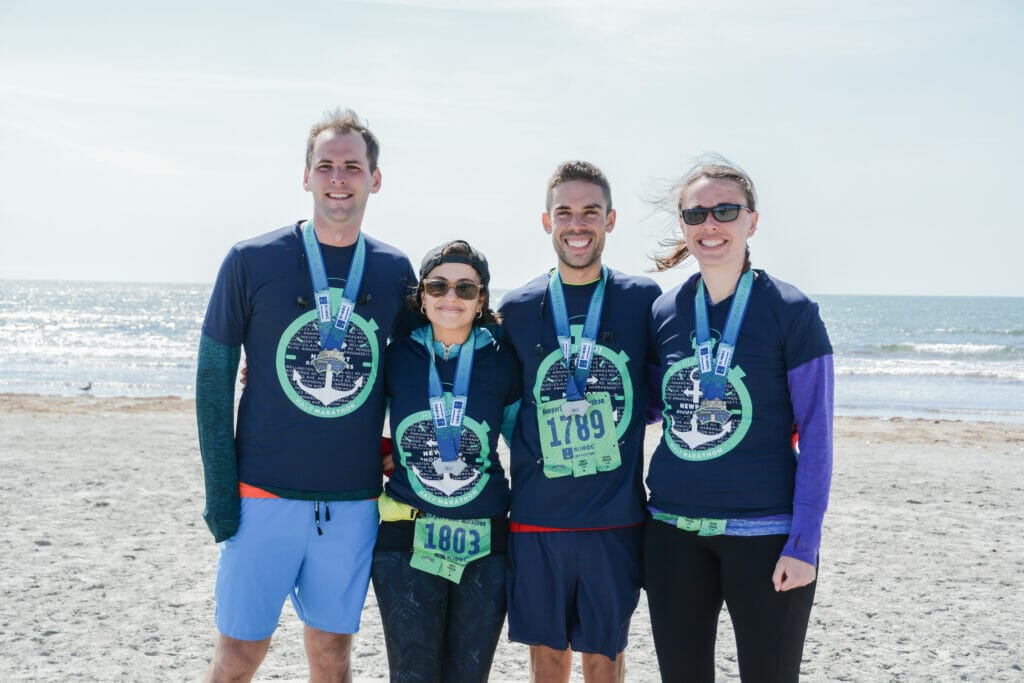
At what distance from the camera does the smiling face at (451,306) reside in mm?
3283

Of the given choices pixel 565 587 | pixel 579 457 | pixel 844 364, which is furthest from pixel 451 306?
pixel 844 364

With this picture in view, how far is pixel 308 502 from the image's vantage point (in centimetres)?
329

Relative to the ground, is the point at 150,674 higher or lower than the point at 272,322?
lower

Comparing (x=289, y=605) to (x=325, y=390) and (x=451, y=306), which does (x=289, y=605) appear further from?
(x=451, y=306)

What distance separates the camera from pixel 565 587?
3334 mm

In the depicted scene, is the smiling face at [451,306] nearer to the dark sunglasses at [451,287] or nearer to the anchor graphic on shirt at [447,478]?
the dark sunglasses at [451,287]

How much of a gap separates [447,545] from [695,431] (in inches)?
40.1

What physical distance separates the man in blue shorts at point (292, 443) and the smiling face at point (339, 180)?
0.01 metres

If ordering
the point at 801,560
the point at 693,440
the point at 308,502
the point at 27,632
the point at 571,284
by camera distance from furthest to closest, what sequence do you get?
the point at 27,632
the point at 571,284
the point at 308,502
the point at 693,440
the point at 801,560

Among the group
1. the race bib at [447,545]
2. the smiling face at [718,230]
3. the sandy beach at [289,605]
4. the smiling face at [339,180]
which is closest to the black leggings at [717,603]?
the race bib at [447,545]

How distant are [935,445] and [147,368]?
23.5m

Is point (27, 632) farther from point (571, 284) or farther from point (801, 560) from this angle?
point (801, 560)

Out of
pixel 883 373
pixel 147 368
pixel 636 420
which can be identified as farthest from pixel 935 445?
pixel 147 368

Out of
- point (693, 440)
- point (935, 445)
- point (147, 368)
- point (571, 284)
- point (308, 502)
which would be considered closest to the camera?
point (693, 440)
